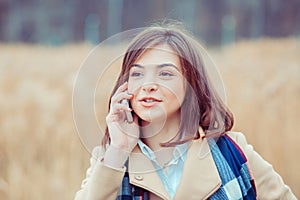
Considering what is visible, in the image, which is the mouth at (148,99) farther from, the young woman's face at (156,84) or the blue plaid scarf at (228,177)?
the blue plaid scarf at (228,177)

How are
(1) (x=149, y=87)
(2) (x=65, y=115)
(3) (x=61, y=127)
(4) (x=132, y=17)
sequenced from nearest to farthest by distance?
1. (1) (x=149, y=87)
2. (3) (x=61, y=127)
3. (2) (x=65, y=115)
4. (4) (x=132, y=17)

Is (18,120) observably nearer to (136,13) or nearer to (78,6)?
(136,13)

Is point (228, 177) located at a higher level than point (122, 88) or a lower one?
lower

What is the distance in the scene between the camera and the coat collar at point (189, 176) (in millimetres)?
1417

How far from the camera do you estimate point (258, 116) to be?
3.57m

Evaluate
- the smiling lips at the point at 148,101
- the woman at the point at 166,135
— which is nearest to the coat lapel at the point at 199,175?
the woman at the point at 166,135

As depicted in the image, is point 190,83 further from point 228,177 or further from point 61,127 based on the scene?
point 61,127

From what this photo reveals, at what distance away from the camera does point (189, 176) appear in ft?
A: 4.70

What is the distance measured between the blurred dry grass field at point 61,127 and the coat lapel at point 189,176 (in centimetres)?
54

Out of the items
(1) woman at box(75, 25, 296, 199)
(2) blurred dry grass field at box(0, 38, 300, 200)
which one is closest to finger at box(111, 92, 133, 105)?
(1) woman at box(75, 25, 296, 199)

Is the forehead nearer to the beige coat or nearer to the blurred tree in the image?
the beige coat

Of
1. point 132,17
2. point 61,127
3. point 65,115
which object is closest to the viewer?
point 61,127

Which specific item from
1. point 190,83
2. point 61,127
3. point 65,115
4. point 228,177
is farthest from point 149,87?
point 65,115

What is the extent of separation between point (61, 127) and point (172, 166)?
1.72 metres
